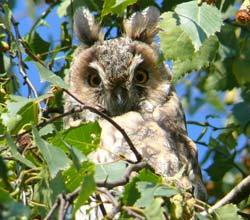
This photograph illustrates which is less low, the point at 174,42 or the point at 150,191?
the point at 174,42

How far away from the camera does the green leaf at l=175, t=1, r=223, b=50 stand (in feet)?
10.1

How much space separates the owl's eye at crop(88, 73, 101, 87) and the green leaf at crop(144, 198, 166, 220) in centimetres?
242

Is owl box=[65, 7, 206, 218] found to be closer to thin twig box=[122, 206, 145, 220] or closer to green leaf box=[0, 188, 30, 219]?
thin twig box=[122, 206, 145, 220]

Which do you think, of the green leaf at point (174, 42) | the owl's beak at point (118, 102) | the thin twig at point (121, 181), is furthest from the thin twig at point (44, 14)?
the thin twig at point (121, 181)

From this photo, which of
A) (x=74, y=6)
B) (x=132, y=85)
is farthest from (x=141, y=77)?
(x=74, y=6)

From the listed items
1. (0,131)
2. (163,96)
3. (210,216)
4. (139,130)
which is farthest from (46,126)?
(163,96)

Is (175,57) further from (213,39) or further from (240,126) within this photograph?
(240,126)

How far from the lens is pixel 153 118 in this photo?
457 cm

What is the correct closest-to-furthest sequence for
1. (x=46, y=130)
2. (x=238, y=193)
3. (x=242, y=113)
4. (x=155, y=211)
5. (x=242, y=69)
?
(x=155, y=211) → (x=46, y=130) → (x=238, y=193) → (x=242, y=69) → (x=242, y=113)

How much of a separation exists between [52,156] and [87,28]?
7.47 ft

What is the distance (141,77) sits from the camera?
475 cm

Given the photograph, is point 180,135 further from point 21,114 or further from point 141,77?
point 21,114

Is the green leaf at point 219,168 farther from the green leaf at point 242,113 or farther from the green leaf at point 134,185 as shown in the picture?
the green leaf at point 134,185

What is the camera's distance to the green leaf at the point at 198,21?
307 centimetres
